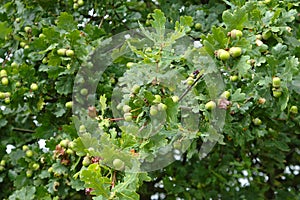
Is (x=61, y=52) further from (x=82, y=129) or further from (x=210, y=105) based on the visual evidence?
(x=210, y=105)

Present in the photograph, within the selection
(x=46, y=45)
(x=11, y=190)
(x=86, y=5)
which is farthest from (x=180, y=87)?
(x=11, y=190)

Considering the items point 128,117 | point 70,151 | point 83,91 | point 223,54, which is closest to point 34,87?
point 83,91

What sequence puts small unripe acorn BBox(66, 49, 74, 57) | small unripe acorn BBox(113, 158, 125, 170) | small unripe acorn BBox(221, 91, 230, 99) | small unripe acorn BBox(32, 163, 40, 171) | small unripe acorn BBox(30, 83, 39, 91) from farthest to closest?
1. small unripe acorn BBox(32, 163, 40, 171)
2. small unripe acorn BBox(30, 83, 39, 91)
3. small unripe acorn BBox(66, 49, 74, 57)
4. small unripe acorn BBox(221, 91, 230, 99)
5. small unripe acorn BBox(113, 158, 125, 170)

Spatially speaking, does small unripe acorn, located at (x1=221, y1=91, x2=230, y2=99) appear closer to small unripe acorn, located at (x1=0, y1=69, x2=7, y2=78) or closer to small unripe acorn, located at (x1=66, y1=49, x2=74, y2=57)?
small unripe acorn, located at (x1=66, y1=49, x2=74, y2=57)

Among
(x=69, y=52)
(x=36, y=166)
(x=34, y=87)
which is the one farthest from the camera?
(x=36, y=166)

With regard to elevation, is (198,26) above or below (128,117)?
below

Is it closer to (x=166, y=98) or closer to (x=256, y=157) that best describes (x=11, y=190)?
(x=256, y=157)

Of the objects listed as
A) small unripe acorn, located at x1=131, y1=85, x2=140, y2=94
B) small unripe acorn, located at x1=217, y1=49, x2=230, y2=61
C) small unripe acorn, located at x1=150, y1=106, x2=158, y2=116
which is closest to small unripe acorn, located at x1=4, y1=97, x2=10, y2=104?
small unripe acorn, located at x1=131, y1=85, x2=140, y2=94

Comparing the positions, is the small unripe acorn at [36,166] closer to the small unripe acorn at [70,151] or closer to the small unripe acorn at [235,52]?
the small unripe acorn at [70,151]

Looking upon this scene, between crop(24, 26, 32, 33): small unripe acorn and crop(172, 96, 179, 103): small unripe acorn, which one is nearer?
crop(172, 96, 179, 103): small unripe acorn
